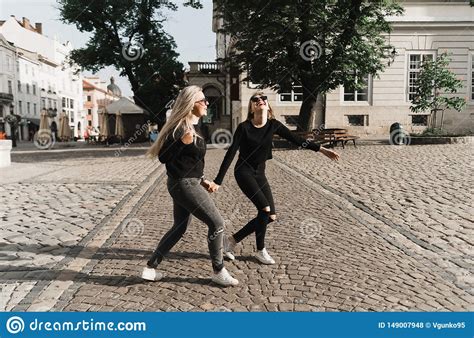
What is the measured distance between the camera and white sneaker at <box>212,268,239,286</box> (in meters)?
3.88

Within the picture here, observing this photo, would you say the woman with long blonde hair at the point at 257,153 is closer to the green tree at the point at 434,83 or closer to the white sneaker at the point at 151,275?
the white sneaker at the point at 151,275

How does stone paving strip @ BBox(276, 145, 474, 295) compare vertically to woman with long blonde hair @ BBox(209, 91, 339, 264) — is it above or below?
below

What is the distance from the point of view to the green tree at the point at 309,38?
18.1 m

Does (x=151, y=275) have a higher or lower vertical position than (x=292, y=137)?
lower

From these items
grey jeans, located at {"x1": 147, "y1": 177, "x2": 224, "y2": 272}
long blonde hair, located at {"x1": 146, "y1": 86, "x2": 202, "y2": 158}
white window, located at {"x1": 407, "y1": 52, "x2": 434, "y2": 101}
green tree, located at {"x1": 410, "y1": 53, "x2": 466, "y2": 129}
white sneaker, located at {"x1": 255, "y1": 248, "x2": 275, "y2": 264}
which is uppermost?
white window, located at {"x1": 407, "y1": 52, "x2": 434, "y2": 101}

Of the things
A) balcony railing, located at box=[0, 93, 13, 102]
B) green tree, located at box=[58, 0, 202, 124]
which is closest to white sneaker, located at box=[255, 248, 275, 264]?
green tree, located at box=[58, 0, 202, 124]

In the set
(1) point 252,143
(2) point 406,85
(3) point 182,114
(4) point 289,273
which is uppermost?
(2) point 406,85

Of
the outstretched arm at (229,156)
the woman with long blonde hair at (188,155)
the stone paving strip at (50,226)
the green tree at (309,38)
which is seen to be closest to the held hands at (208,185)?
the woman with long blonde hair at (188,155)

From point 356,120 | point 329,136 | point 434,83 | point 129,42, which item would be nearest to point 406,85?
point 356,120

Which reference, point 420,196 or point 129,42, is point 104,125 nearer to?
point 129,42

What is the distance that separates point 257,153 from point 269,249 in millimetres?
1284

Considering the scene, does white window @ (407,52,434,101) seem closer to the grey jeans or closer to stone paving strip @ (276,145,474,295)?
stone paving strip @ (276,145,474,295)

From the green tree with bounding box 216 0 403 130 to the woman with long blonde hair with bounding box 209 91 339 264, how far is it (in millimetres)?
14654

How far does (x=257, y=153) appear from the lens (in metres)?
4.39
